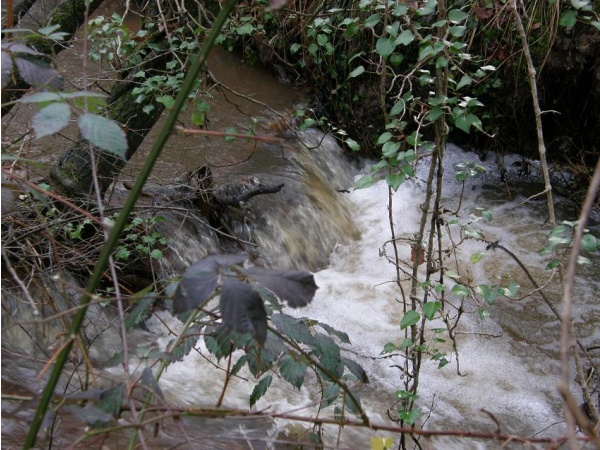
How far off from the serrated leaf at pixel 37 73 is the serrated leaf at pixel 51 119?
176mm

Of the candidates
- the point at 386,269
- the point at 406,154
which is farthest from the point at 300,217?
the point at 406,154

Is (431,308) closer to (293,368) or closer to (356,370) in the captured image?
(356,370)

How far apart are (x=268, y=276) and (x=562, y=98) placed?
197 inches

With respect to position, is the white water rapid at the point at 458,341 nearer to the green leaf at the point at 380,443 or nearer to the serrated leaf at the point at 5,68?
the green leaf at the point at 380,443

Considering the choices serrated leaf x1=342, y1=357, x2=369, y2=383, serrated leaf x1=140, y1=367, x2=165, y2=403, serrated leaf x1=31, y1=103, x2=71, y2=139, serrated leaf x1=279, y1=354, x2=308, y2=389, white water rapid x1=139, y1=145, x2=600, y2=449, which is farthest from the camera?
white water rapid x1=139, y1=145, x2=600, y2=449

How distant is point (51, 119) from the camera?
2.53 ft

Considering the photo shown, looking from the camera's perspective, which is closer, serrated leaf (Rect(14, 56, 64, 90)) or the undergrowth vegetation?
the undergrowth vegetation

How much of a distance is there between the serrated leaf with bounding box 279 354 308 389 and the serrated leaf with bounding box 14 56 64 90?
2.19 feet

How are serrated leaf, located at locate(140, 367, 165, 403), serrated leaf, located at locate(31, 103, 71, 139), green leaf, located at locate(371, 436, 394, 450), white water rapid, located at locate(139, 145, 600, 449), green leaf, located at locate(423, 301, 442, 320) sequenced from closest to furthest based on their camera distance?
serrated leaf, located at locate(31, 103, 71, 139) < serrated leaf, located at locate(140, 367, 165, 403) < green leaf, located at locate(371, 436, 394, 450) < green leaf, located at locate(423, 301, 442, 320) < white water rapid, located at locate(139, 145, 600, 449)

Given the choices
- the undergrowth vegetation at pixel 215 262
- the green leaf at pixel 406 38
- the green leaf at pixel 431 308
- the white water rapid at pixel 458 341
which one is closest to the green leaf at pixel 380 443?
the undergrowth vegetation at pixel 215 262

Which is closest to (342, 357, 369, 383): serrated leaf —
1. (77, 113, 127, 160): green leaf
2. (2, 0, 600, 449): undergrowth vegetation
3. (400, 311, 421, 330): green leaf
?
(2, 0, 600, 449): undergrowth vegetation

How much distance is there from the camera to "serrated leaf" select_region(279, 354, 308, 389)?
4.19 feet

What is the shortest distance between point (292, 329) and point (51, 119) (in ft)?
2.04

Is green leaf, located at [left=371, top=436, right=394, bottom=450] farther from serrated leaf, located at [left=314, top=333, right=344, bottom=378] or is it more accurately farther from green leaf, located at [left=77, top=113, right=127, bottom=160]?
green leaf, located at [left=77, top=113, right=127, bottom=160]
